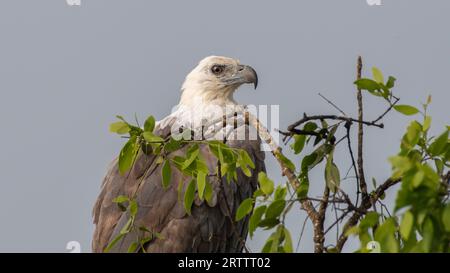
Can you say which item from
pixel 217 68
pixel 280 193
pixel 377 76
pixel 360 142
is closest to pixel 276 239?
pixel 280 193

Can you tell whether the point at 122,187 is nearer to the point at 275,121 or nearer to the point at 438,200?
the point at 275,121

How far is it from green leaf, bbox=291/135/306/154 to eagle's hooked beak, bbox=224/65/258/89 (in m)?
3.64

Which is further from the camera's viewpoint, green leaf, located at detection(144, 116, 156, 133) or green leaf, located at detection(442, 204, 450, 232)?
green leaf, located at detection(144, 116, 156, 133)

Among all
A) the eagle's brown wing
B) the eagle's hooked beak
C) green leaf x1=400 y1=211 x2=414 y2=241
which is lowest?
the eagle's brown wing

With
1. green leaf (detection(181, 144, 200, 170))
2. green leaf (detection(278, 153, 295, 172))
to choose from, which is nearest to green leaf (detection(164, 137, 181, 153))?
green leaf (detection(181, 144, 200, 170))

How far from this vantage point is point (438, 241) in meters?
3.39

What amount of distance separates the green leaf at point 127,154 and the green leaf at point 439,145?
139 cm

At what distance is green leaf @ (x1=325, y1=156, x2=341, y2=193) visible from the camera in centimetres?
458

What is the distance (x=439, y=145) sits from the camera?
4074 mm

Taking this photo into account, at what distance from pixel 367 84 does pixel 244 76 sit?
4448mm

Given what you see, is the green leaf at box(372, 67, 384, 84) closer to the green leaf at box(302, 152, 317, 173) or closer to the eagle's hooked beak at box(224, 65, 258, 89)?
the green leaf at box(302, 152, 317, 173)

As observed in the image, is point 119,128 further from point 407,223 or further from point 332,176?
point 407,223
